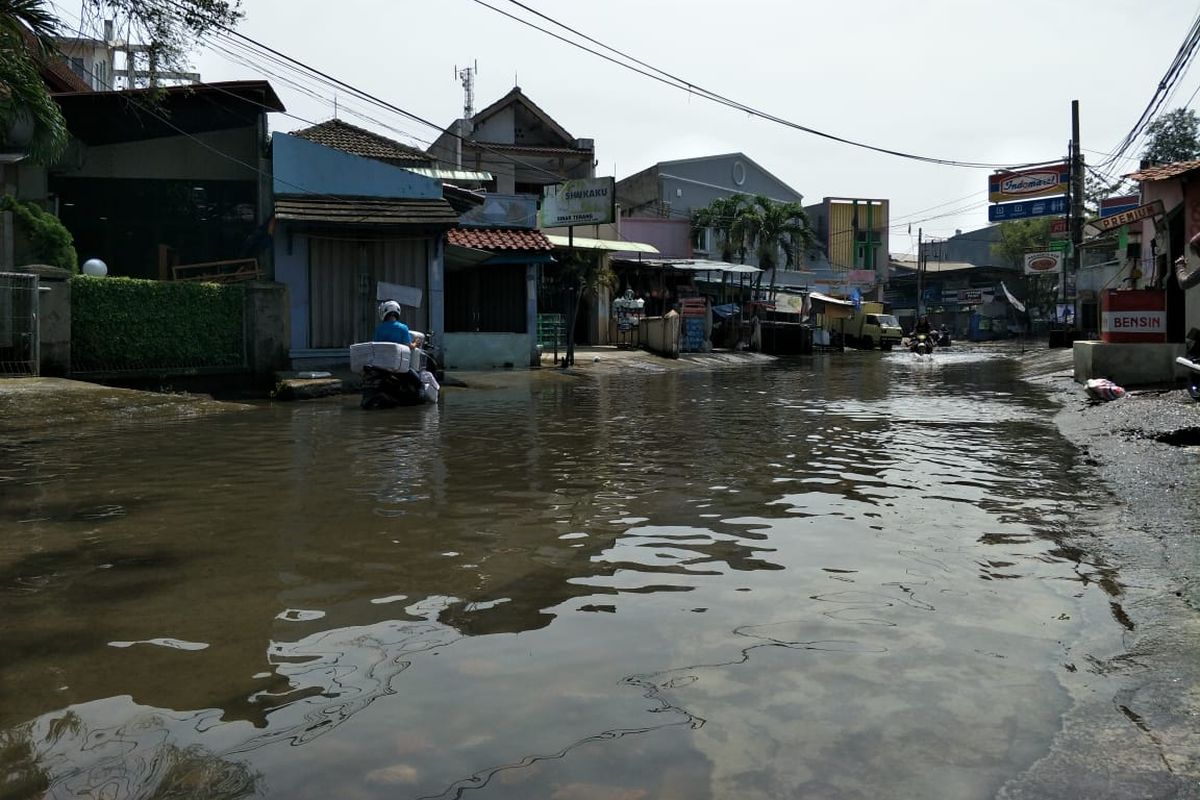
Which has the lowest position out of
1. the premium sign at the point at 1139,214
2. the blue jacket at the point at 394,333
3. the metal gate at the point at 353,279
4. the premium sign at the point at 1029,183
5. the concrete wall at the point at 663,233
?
the blue jacket at the point at 394,333

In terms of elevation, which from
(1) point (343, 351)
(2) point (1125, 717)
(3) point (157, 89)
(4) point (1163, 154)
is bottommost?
(2) point (1125, 717)

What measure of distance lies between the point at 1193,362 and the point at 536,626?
949 centimetres

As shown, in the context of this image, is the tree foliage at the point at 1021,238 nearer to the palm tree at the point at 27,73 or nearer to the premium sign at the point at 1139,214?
the premium sign at the point at 1139,214

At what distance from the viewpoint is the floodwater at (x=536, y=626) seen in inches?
105

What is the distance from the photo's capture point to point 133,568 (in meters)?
4.75

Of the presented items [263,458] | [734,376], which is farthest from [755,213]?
[263,458]

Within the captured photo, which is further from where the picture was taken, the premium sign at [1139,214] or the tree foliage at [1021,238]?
the tree foliage at [1021,238]

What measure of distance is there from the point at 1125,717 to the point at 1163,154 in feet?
200

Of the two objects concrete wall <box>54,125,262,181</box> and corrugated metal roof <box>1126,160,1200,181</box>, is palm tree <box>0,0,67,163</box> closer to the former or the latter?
concrete wall <box>54,125,262,181</box>

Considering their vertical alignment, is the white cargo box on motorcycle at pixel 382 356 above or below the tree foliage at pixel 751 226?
below

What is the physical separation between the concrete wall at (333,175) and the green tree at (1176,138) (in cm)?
4788

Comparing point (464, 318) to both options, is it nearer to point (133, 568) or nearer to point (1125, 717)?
point (133, 568)

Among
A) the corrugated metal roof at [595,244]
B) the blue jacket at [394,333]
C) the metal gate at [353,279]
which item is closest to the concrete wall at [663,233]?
the corrugated metal roof at [595,244]

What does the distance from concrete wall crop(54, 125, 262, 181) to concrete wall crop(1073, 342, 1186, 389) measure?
1666 cm
